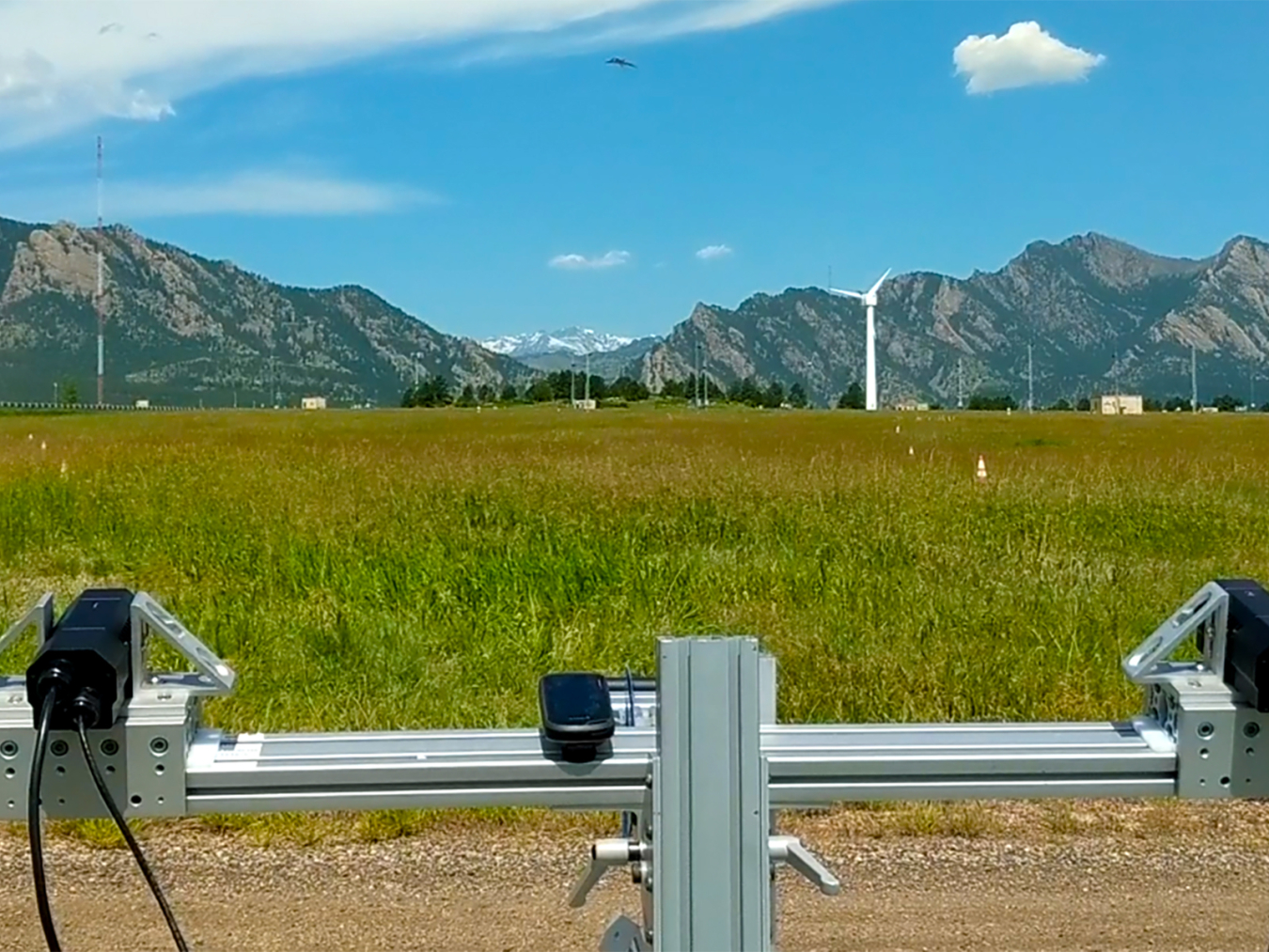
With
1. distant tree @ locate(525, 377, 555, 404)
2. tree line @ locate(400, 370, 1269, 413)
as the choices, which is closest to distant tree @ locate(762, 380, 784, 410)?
tree line @ locate(400, 370, 1269, 413)

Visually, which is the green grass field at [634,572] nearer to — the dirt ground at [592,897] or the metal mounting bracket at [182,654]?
the dirt ground at [592,897]

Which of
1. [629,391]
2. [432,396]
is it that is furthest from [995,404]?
[432,396]

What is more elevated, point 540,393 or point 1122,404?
point 540,393

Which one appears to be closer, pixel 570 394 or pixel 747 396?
pixel 570 394

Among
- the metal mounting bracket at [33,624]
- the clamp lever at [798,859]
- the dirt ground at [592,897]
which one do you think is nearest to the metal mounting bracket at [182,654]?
the metal mounting bracket at [33,624]

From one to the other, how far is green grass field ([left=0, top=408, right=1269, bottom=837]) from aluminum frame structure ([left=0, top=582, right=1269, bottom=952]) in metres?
3.76

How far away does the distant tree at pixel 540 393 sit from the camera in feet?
411

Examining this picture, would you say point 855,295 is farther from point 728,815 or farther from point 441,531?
point 728,815

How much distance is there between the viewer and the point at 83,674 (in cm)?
162

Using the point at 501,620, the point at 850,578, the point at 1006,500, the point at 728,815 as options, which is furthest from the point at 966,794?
the point at 1006,500

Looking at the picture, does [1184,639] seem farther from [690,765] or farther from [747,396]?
[747,396]

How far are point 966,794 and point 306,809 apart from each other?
839mm

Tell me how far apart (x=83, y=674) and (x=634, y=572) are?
7.11 meters

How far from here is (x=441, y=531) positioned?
10.6 m
